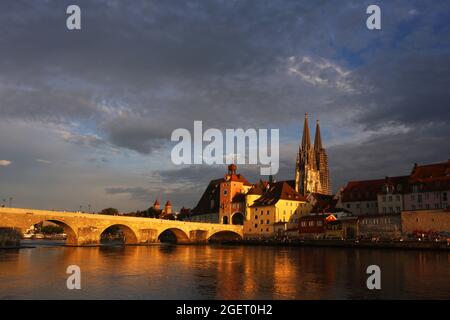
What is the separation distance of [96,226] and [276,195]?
41.2m

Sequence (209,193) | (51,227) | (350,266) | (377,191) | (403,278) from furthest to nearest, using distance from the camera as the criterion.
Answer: (51,227) → (209,193) → (377,191) → (350,266) → (403,278)

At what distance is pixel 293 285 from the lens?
27.2 m

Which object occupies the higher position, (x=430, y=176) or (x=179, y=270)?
(x=430, y=176)

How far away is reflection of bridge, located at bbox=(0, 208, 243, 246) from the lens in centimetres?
5541

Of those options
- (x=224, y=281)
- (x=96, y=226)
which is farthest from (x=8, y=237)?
(x=224, y=281)

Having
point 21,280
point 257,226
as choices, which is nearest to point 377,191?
point 257,226

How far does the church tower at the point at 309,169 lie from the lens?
140 metres

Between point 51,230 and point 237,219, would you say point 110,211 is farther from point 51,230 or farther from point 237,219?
point 237,219

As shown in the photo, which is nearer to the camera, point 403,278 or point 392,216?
point 403,278

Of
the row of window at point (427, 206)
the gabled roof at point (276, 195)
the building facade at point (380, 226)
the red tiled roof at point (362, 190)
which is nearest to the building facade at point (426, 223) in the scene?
the building facade at point (380, 226)

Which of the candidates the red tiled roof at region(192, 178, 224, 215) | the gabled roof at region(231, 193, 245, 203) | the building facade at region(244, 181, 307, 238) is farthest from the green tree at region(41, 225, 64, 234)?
the building facade at region(244, 181, 307, 238)

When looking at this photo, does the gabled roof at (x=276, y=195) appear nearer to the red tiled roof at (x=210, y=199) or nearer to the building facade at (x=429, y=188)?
the red tiled roof at (x=210, y=199)
